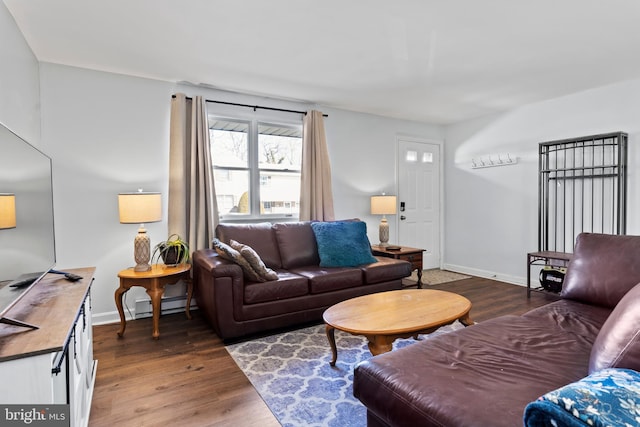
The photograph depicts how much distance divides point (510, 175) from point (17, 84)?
5.31m

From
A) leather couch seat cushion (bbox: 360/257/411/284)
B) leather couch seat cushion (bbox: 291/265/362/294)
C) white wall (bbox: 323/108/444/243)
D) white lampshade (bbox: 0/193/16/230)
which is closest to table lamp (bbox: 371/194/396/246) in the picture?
white wall (bbox: 323/108/444/243)

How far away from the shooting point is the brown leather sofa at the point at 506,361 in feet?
3.53

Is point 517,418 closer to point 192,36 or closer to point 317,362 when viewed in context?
point 317,362

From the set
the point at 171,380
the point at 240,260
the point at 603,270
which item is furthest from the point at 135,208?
the point at 603,270

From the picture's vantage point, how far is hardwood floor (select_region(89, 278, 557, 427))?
1.83 meters

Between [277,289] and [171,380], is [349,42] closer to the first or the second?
[277,289]

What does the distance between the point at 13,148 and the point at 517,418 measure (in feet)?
6.87

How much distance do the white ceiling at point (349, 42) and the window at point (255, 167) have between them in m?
0.49

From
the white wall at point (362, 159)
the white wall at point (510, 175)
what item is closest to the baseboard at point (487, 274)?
the white wall at point (510, 175)

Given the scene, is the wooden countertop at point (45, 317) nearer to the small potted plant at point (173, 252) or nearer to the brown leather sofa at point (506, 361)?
the small potted plant at point (173, 252)

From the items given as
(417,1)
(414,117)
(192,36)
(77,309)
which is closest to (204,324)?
(77,309)

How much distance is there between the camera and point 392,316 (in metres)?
2.18

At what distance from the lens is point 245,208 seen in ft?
13.3

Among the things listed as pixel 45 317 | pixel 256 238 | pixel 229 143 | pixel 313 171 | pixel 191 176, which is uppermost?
pixel 229 143
